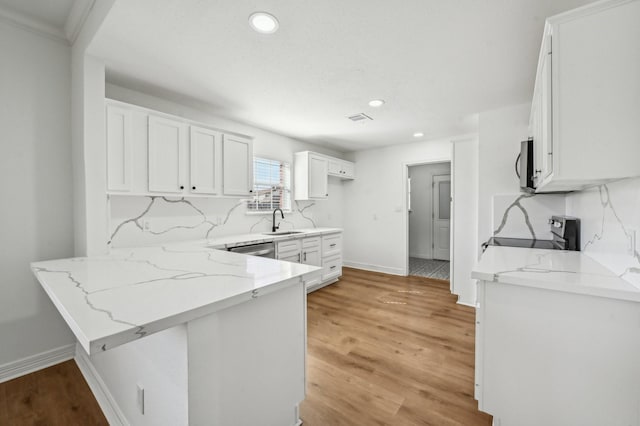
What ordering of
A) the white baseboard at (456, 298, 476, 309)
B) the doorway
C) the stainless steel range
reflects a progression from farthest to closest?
the doorway → the white baseboard at (456, 298, 476, 309) → the stainless steel range

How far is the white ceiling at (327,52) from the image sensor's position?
1542mm

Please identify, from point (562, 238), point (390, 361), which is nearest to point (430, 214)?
point (562, 238)

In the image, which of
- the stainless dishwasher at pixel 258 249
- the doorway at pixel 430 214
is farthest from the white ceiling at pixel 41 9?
the doorway at pixel 430 214

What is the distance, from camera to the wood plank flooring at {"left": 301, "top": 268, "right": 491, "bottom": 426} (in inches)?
62.9

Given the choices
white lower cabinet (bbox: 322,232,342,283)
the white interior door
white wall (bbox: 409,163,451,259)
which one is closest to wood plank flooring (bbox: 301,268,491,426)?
white lower cabinet (bbox: 322,232,342,283)

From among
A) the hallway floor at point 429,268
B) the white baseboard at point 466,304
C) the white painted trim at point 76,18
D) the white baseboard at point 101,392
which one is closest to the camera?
the white baseboard at point 101,392

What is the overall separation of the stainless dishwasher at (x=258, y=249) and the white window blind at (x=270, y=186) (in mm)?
826

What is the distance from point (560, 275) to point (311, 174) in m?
3.51

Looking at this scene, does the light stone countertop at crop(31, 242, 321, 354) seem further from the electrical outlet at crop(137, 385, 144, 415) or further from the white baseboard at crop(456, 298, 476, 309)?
the white baseboard at crop(456, 298, 476, 309)

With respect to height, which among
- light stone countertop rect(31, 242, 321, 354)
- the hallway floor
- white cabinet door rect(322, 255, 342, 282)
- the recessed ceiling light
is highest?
the recessed ceiling light

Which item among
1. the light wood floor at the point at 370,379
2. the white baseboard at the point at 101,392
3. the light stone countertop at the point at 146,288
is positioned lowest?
the light wood floor at the point at 370,379

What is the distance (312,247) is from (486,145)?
102 inches

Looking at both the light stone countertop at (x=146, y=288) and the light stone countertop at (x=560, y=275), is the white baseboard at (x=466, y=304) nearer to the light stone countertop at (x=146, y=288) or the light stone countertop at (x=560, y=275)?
the light stone countertop at (x=560, y=275)

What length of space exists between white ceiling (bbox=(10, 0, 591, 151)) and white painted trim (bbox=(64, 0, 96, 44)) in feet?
0.15
